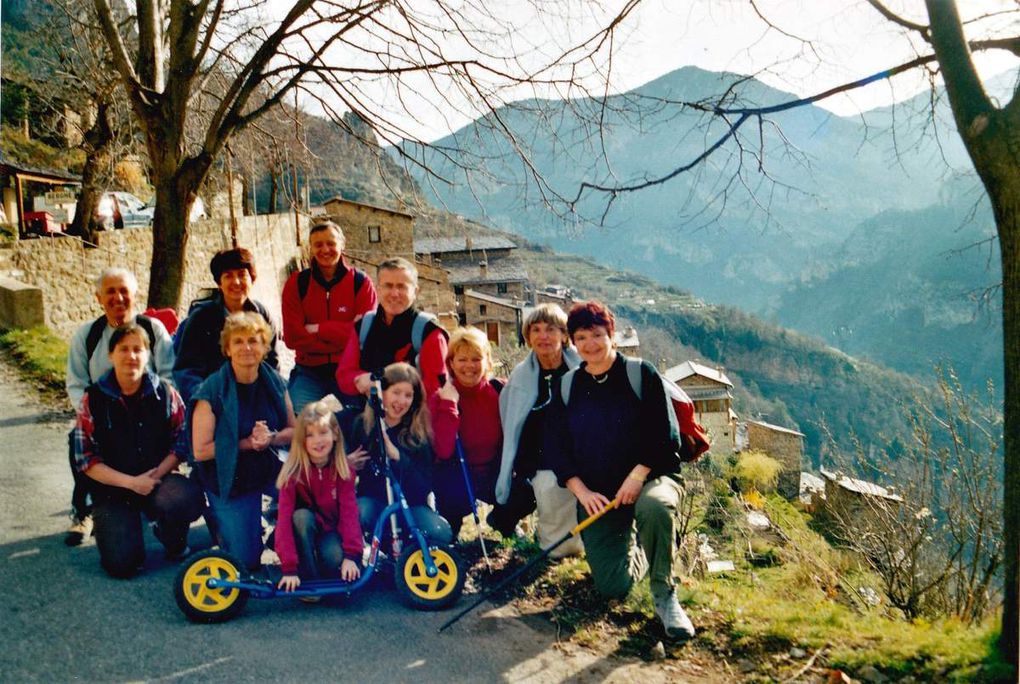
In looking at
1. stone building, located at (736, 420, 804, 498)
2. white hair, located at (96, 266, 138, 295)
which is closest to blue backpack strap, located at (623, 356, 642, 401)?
white hair, located at (96, 266, 138, 295)

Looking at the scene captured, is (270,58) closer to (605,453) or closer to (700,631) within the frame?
(605,453)

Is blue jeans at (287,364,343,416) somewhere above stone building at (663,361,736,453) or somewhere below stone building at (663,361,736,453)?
above

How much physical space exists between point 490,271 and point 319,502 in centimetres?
4608

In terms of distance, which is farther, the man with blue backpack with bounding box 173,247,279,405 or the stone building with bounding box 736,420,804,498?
the stone building with bounding box 736,420,804,498

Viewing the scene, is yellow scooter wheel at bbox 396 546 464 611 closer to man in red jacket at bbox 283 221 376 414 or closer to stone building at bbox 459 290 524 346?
man in red jacket at bbox 283 221 376 414

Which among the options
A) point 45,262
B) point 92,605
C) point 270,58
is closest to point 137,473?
point 92,605

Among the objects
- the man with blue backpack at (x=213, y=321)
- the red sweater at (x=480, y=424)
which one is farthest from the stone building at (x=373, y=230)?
the red sweater at (x=480, y=424)

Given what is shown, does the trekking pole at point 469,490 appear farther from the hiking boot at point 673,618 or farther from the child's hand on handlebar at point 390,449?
the hiking boot at point 673,618

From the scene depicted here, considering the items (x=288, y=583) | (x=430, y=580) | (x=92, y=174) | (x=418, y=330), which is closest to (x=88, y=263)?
(x=92, y=174)

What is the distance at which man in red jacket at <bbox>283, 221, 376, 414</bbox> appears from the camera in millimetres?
4648

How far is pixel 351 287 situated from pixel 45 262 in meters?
9.62

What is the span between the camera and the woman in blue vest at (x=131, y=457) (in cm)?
375

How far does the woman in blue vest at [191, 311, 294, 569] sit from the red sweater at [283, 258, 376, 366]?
2.51 ft

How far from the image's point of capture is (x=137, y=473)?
3.88 m
